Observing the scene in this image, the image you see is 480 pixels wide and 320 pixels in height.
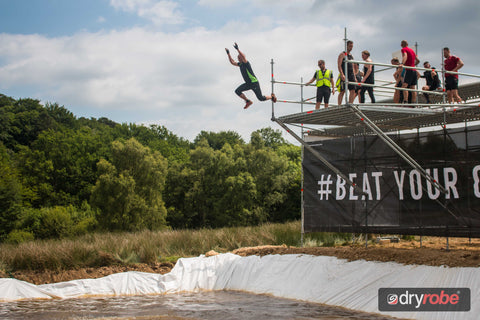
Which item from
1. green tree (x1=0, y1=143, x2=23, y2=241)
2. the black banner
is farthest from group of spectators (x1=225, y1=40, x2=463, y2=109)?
green tree (x1=0, y1=143, x2=23, y2=241)

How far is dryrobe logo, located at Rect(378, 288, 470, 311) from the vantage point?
8258 millimetres

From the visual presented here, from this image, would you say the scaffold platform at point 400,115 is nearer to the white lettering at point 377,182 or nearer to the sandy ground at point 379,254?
the white lettering at point 377,182

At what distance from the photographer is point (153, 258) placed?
1548 centimetres

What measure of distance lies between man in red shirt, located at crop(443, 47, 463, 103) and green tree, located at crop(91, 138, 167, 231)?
29.6 meters

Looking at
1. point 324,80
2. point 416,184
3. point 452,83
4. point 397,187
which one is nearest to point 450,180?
point 416,184

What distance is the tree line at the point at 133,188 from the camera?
38.0 metres

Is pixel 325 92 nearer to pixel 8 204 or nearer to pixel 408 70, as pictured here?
pixel 408 70

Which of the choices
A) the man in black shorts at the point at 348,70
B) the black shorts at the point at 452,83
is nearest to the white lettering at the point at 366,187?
the man in black shorts at the point at 348,70

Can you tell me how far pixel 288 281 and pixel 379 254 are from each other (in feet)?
7.47

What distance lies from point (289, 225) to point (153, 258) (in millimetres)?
5626

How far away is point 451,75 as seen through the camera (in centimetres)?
1112

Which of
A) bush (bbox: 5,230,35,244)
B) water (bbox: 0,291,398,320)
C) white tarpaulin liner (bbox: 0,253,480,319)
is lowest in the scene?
bush (bbox: 5,230,35,244)

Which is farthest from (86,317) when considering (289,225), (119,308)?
(289,225)

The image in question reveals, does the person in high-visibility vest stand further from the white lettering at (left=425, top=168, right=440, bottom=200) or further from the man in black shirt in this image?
the white lettering at (left=425, top=168, right=440, bottom=200)
